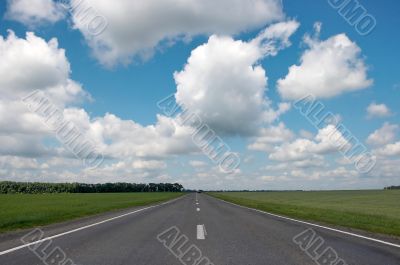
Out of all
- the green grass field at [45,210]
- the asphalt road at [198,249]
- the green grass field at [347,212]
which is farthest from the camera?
the green grass field at [45,210]

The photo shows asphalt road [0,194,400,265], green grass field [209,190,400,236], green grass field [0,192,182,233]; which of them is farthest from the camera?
green grass field [0,192,182,233]

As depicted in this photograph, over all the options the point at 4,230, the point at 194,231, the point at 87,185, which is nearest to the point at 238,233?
the point at 194,231

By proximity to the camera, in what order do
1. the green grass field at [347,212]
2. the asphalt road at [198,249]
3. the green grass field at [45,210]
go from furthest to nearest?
1. the green grass field at [45,210]
2. the green grass field at [347,212]
3. the asphalt road at [198,249]

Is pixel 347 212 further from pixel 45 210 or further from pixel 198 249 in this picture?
pixel 45 210

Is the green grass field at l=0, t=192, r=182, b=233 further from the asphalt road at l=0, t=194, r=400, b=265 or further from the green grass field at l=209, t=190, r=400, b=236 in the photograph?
the green grass field at l=209, t=190, r=400, b=236

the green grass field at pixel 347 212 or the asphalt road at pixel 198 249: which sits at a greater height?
the green grass field at pixel 347 212

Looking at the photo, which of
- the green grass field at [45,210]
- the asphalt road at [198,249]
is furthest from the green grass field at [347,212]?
the green grass field at [45,210]

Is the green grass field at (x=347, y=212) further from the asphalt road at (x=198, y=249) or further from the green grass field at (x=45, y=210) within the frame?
the green grass field at (x=45, y=210)

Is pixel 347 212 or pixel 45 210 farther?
pixel 45 210

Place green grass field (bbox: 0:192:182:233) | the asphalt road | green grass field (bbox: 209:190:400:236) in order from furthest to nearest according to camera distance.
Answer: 1. green grass field (bbox: 0:192:182:233)
2. green grass field (bbox: 209:190:400:236)
3. the asphalt road

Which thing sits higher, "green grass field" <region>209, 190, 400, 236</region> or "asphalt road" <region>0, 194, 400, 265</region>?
"green grass field" <region>209, 190, 400, 236</region>

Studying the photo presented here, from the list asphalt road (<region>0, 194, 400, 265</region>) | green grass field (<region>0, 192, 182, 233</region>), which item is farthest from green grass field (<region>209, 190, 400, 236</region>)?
green grass field (<region>0, 192, 182, 233</region>)

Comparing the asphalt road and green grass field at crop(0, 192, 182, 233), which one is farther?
green grass field at crop(0, 192, 182, 233)

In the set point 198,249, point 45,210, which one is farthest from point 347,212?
point 45,210
